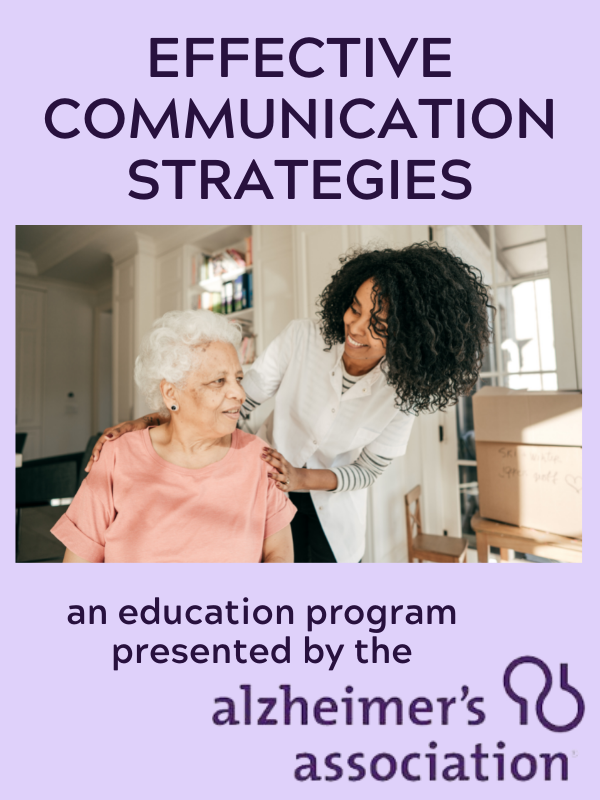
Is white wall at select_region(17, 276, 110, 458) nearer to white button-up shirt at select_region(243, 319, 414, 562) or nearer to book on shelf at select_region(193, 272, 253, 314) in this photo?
book on shelf at select_region(193, 272, 253, 314)

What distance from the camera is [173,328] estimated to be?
0.99 m

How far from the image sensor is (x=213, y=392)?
968 mm

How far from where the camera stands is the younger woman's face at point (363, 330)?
0.96 meters

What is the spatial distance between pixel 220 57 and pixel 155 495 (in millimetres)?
1050

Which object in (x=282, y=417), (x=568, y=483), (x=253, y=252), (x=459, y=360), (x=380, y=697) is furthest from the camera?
(x=253, y=252)

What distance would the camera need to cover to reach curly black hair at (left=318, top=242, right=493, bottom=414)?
0.92m

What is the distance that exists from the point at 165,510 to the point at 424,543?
1.08 meters

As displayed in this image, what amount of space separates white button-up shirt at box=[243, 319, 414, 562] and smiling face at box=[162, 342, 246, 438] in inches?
6.1

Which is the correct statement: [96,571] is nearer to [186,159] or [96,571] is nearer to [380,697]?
[380,697]

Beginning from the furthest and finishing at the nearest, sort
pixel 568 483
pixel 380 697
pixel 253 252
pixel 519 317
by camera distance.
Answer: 1. pixel 253 252
2. pixel 519 317
3. pixel 568 483
4. pixel 380 697


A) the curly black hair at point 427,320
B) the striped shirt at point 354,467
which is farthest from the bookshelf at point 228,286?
the curly black hair at point 427,320

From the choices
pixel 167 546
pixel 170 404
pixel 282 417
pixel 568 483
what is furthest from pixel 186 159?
pixel 568 483

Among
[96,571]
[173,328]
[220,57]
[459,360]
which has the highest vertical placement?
[220,57]

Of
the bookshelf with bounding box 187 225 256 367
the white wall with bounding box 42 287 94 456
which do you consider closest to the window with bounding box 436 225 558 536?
the bookshelf with bounding box 187 225 256 367
